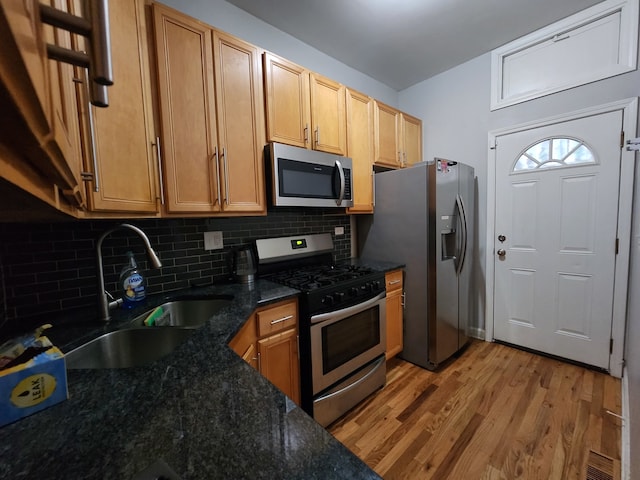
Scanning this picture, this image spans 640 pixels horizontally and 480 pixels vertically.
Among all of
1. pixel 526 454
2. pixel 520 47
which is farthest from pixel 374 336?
pixel 520 47

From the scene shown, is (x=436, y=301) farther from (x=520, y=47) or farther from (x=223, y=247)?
(x=520, y=47)

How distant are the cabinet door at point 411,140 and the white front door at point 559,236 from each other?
775 millimetres

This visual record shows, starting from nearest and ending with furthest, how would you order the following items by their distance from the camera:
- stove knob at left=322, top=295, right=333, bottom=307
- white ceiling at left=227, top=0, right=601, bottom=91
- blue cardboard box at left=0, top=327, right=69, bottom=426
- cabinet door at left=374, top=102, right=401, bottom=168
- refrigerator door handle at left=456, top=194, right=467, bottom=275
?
blue cardboard box at left=0, top=327, right=69, bottom=426
stove knob at left=322, top=295, right=333, bottom=307
white ceiling at left=227, top=0, right=601, bottom=91
refrigerator door handle at left=456, top=194, right=467, bottom=275
cabinet door at left=374, top=102, right=401, bottom=168

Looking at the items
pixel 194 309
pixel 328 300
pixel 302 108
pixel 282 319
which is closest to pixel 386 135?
pixel 302 108

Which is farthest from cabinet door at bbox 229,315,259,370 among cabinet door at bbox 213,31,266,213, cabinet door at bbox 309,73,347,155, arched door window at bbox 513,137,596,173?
arched door window at bbox 513,137,596,173

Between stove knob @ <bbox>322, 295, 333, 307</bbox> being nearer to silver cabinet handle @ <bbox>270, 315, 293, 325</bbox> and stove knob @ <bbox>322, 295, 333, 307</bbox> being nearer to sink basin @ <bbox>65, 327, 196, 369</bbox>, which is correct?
silver cabinet handle @ <bbox>270, 315, 293, 325</bbox>

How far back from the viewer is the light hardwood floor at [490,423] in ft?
4.66

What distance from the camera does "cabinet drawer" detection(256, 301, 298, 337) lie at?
4.84 feet

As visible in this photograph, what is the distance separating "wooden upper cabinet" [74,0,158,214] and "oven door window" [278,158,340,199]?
30.0 inches

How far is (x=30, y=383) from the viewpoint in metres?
0.60

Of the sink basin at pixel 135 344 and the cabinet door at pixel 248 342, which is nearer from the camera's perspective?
the sink basin at pixel 135 344

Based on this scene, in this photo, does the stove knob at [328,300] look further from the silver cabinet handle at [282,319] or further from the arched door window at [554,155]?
the arched door window at [554,155]

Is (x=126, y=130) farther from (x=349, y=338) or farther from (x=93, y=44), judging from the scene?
(x=349, y=338)

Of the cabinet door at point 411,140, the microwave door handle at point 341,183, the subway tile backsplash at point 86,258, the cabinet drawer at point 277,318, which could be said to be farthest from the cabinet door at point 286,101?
the cabinet door at point 411,140
